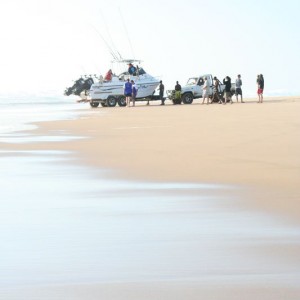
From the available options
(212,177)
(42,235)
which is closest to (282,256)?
(42,235)

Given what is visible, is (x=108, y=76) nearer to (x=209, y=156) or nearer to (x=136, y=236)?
(x=209, y=156)

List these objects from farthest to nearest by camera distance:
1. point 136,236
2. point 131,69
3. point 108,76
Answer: point 108,76, point 131,69, point 136,236

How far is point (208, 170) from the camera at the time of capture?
8.68m

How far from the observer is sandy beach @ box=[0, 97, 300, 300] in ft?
11.8

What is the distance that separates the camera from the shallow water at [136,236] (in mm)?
3938

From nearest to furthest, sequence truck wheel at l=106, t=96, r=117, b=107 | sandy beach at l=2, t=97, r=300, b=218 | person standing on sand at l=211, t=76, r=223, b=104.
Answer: sandy beach at l=2, t=97, r=300, b=218 < person standing on sand at l=211, t=76, r=223, b=104 < truck wheel at l=106, t=96, r=117, b=107

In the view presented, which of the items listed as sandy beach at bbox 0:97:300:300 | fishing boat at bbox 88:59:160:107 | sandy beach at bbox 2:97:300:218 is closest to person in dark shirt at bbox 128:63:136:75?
fishing boat at bbox 88:59:160:107

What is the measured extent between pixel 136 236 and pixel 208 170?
3.84m

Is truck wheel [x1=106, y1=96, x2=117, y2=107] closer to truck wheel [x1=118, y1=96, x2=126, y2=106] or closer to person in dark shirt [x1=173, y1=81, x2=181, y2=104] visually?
truck wheel [x1=118, y1=96, x2=126, y2=106]

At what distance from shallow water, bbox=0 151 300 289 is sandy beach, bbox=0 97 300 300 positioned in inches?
2.3

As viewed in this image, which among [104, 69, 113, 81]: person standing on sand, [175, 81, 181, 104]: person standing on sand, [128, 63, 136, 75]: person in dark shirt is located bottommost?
[175, 81, 181, 104]: person standing on sand

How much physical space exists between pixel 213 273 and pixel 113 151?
780 cm

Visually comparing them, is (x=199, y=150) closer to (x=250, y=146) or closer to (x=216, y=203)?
(x=250, y=146)

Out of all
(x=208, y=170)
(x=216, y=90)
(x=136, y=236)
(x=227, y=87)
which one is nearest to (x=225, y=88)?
(x=227, y=87)
